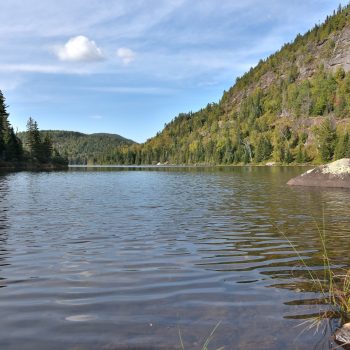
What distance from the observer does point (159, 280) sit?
34.1 ft

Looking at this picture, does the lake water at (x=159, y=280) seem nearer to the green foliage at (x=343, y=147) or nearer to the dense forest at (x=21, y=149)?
the dense forest at (x=21, y=149)

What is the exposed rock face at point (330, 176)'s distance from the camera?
38.9 m

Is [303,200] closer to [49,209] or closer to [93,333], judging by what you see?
[49,209]

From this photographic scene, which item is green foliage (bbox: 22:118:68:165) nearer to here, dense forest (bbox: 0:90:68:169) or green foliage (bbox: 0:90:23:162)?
dense forest (bbox: 0:90:68:169)

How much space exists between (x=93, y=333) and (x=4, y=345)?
1.49 metres

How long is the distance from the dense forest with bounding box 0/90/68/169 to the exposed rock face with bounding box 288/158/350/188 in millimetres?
87864

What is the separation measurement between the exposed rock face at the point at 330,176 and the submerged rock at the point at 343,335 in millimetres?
34727

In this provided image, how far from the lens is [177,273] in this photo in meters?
11.0

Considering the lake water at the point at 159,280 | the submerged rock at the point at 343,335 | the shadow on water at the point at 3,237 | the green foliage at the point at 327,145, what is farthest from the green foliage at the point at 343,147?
the submerged rock at the point at 343,335

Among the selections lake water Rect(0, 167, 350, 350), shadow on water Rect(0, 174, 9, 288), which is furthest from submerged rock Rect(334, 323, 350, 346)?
shadow on water Rect(0, 174, 9, 288)

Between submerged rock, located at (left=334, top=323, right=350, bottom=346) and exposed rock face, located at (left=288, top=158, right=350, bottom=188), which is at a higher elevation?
exposed rock face, located at (left=288, top=158, right=350, bottom=188)

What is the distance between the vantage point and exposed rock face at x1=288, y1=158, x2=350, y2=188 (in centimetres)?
3891

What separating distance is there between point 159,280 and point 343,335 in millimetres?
4953

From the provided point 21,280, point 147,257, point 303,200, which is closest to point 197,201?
point 303,200
